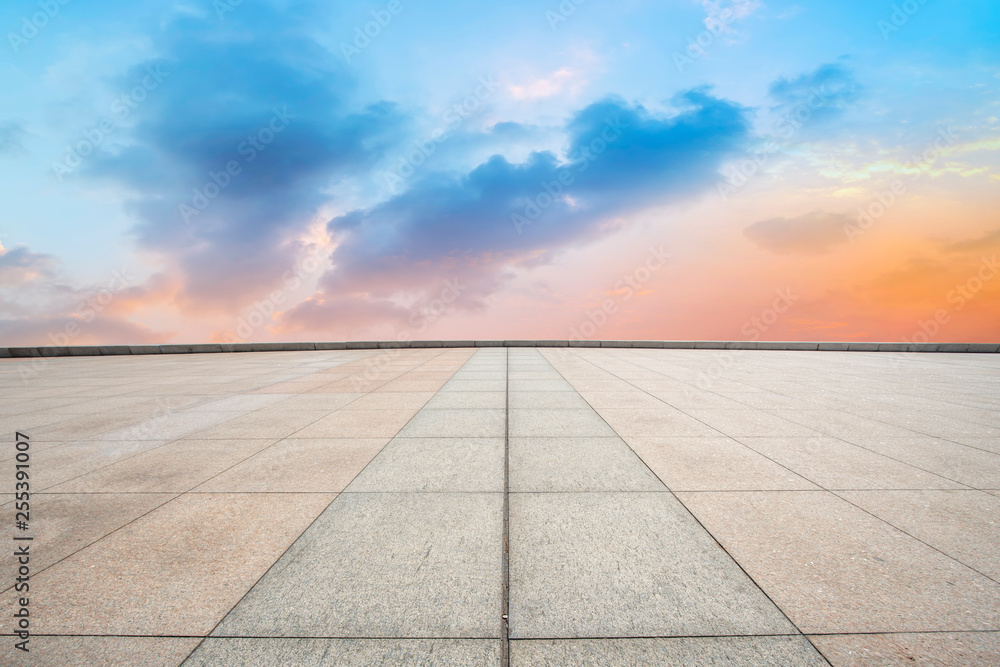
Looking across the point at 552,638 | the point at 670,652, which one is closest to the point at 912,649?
the point at 670,652

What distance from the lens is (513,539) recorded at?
2.83m

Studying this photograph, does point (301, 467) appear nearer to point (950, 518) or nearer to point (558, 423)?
point (558, 423)

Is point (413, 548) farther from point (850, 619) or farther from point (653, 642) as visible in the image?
point (850, 619)

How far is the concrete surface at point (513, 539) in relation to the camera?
201cm

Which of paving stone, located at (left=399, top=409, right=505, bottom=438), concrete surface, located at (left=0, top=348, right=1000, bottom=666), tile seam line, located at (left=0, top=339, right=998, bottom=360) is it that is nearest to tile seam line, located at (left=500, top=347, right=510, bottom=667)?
concrete surface, located at (left=0, top=348, right=1000, bottom=666)

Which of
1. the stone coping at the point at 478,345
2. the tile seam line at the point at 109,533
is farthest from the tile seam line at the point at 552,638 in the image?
the stone coping at the point at 478,345

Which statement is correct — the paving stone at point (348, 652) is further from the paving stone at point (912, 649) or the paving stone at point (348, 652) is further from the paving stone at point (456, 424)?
the paving stone at point (456, 424)

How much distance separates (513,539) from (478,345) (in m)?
20.3

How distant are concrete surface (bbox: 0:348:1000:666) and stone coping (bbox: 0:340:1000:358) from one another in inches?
605

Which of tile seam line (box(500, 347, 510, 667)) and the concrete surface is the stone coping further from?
tile seam line (box(500, 347, 510, 667))

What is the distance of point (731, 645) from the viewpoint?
1.96 meters

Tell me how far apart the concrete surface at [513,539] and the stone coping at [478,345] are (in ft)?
50.4

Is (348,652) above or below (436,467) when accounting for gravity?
below

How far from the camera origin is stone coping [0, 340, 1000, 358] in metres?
20.1
